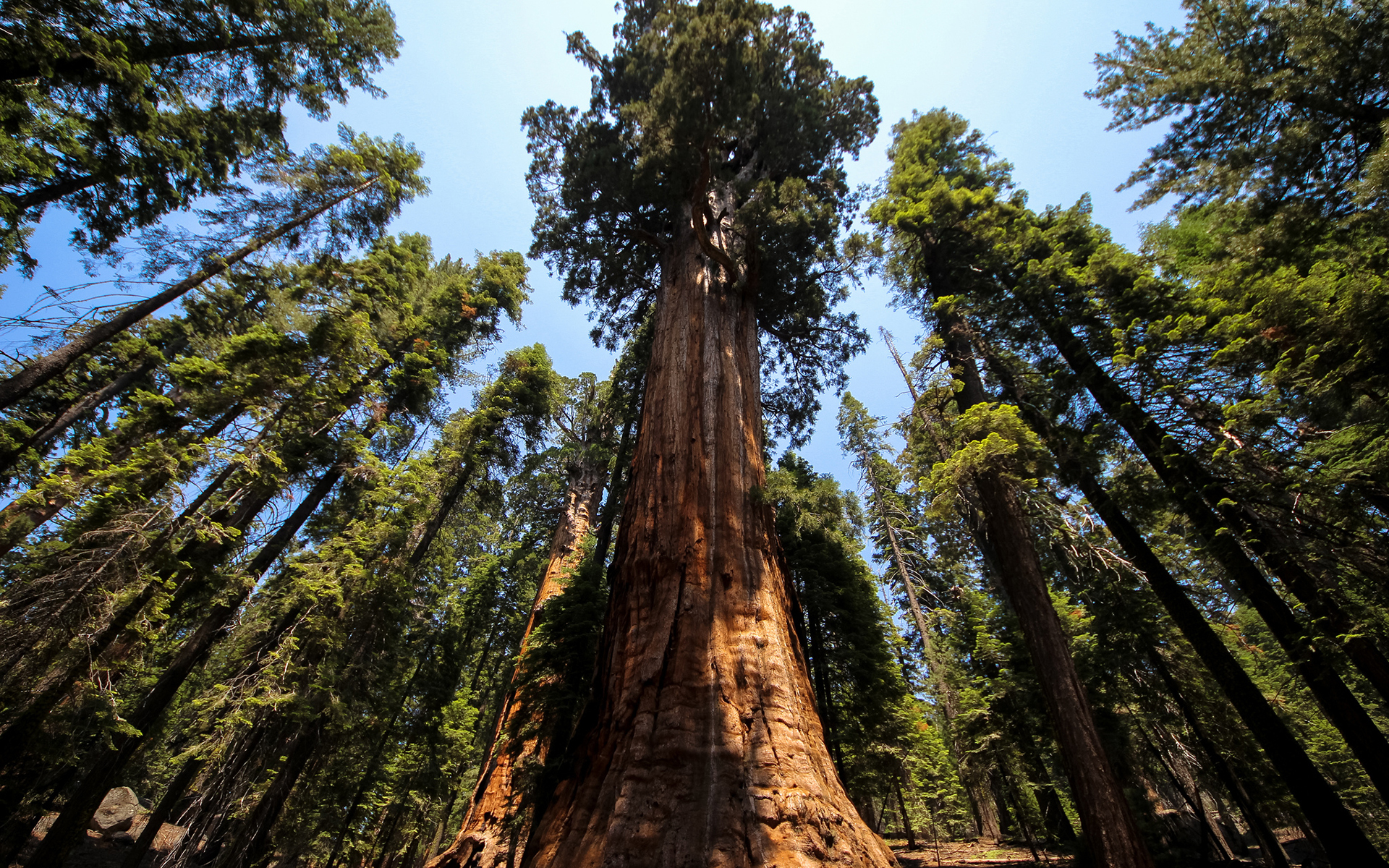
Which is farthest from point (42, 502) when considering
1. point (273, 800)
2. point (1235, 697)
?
point (1235, 697)

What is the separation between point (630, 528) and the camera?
447 cm

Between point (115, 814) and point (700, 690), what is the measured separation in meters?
23.2

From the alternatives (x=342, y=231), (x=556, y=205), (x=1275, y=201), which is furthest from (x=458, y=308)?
(x=1275, y=201)

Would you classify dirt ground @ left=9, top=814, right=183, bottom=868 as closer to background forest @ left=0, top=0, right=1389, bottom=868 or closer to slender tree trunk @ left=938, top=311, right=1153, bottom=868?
background forest @ left=0, top=0, right=1389, bottom=868

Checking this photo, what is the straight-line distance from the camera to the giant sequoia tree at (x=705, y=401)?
2.51 meters

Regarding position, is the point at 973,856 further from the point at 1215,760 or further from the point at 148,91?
the point at 148,91

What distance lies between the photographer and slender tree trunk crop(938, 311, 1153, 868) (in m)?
4.45

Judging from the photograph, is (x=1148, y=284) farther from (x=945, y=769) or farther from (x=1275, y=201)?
(x=945, y=769)

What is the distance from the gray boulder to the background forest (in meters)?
1.37

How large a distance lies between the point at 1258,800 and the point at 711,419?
506 inches

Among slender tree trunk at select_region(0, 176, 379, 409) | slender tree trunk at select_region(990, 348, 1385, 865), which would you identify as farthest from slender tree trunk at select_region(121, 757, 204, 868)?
slender tree trunk at select_region(990, 348, 1385, 865)

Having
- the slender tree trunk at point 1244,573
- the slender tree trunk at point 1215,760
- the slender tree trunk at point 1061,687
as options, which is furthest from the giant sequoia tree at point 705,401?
the slender tree trunk at point 1215,760

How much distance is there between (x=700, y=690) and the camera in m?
Answer: 3.02

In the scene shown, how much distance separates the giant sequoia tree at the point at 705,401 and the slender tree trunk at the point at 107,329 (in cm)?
680
